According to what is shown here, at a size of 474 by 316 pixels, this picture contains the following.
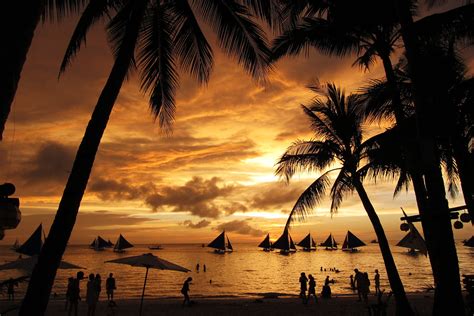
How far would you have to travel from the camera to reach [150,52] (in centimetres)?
884

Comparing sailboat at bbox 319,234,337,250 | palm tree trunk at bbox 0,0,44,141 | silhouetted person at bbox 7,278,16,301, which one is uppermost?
sailboat at bbox 319,234,337,250

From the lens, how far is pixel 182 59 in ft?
29.9

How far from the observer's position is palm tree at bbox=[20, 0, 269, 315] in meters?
5.63

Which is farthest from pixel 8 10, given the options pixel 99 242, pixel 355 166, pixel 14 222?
pixel 99 242

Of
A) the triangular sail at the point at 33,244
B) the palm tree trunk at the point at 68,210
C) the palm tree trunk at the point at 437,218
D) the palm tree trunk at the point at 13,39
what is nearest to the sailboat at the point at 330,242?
the triangular sail at the point at 33,244

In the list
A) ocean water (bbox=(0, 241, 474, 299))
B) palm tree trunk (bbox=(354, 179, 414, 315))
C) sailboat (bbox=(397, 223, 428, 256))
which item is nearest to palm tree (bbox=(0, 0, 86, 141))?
→ palm tree trunk (bbox=(354, 179, 414, 315))

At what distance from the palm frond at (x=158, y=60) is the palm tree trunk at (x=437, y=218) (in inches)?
214

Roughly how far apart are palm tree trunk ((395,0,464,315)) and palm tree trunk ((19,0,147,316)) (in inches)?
215

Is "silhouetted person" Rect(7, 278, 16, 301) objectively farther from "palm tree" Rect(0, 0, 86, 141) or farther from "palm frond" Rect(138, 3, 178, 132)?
"palm frond" Rect(138, 3, 178, 132)

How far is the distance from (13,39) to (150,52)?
6277mm

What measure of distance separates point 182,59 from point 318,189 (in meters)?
8.60

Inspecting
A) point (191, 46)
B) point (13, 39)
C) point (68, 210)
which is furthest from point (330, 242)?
point (13, 39)

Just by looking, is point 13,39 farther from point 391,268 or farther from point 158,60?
point 391,268

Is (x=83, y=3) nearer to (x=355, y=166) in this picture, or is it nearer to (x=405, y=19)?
(x=405, y=19)
